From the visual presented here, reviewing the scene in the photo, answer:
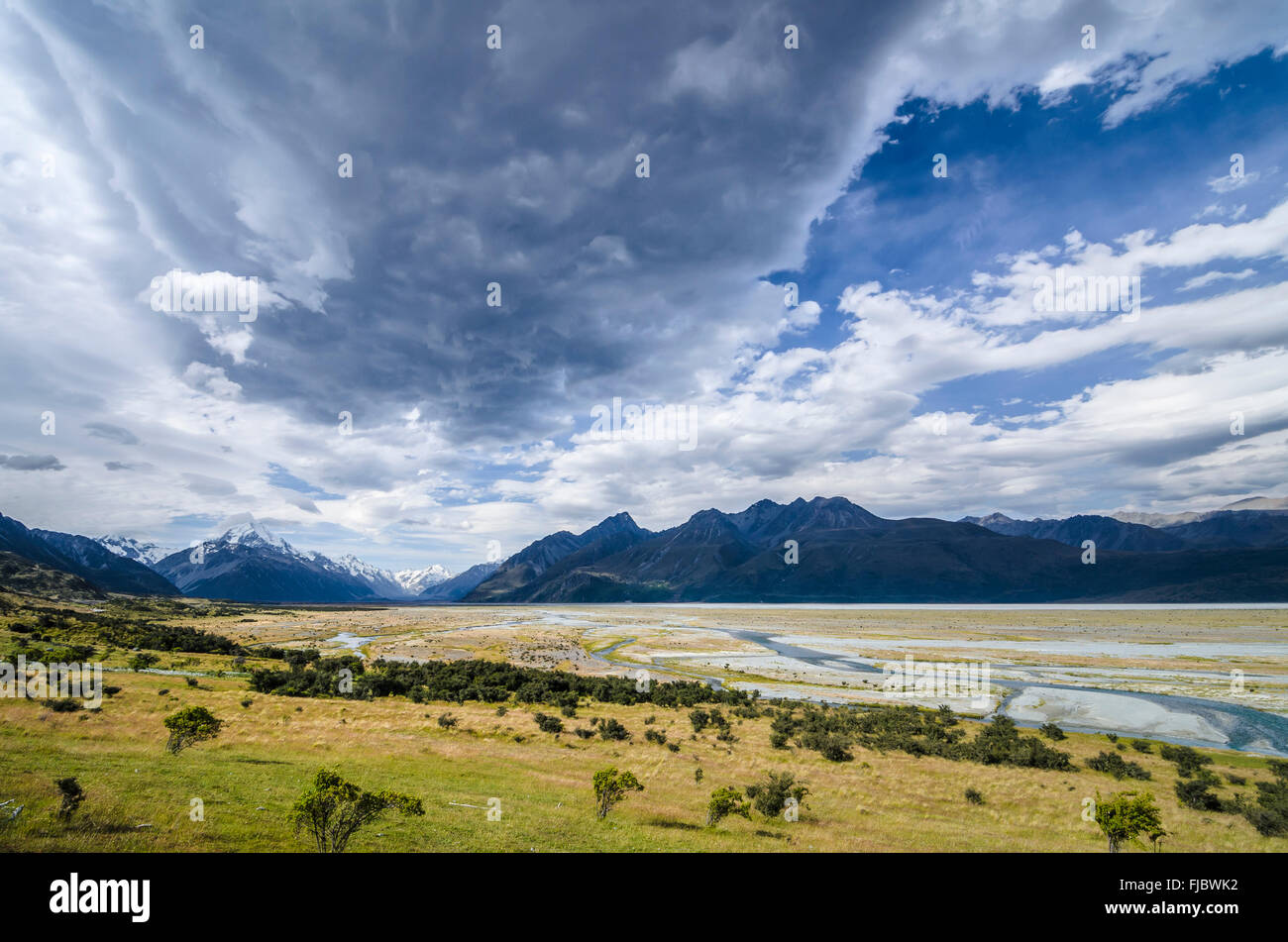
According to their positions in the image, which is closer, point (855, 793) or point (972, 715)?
point (855, 793)

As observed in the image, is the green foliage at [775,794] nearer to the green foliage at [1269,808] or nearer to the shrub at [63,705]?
the green foliage at [1269,808]

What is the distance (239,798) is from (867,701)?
62068mm

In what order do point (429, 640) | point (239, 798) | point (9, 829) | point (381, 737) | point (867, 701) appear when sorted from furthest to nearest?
point (429, 640) → point (867, 701) → point (381, 737) → point (239, 798) → point (9, 829)

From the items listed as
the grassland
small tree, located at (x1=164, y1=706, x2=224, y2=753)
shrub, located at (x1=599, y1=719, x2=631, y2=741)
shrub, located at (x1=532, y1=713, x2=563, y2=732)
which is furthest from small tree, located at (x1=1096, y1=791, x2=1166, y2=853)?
small tree, located at (x1=164, y1=706, x2=224, y2=753)

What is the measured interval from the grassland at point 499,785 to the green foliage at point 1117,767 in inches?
36.2

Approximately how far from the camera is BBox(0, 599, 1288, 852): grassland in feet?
63.8

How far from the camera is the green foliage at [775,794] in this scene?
27.8m

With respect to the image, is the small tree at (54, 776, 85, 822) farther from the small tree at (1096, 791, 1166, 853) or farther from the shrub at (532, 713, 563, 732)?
the small tree at (1096, 791, 1166, 853)

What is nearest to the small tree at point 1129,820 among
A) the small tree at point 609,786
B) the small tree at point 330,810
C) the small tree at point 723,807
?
the small tree at point 723,807

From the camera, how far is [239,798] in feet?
73.1
